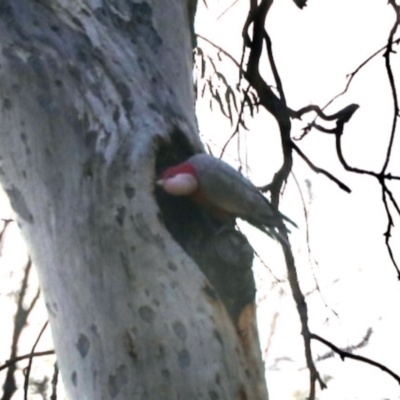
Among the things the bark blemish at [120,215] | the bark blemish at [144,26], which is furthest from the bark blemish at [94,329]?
the bark blemish at [144,26]

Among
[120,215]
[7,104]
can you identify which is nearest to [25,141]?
[7,104]

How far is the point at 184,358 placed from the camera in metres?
0.77

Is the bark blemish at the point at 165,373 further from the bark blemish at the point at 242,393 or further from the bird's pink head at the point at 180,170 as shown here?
the bird's pink head at the point at 180,170

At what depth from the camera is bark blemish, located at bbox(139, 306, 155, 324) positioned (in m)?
0.79

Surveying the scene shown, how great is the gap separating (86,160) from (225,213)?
0.57 ft

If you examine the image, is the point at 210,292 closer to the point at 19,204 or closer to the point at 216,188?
the point at 216,188

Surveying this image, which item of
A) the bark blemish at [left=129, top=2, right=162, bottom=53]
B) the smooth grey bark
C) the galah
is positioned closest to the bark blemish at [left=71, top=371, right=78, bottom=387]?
the smooth grey bark

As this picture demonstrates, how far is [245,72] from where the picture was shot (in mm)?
1508

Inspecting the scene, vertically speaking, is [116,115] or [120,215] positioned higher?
[116,115]

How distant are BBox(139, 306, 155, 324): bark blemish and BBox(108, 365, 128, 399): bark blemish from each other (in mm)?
50

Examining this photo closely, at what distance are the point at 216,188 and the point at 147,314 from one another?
0.20 metres

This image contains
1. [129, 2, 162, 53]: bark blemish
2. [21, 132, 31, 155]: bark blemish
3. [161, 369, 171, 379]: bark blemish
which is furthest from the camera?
[129, 2, 162, 53]: bark blemish

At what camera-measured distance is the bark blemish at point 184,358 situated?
77 centimetres

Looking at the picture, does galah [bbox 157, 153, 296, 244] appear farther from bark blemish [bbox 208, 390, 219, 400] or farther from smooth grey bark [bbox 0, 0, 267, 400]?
bark blemish [bbox 208, 390, 219, 400]
